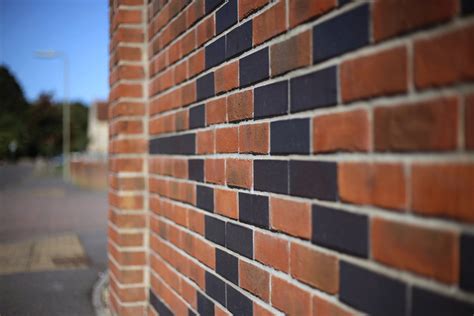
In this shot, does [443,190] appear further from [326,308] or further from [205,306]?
[205,306]

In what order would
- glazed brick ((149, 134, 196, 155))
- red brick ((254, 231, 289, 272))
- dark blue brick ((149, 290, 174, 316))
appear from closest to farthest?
red brick ((254, 231, 289, 272)) → glazed brick ((149, 134, 196, 155)) → dark blue brick ((149, 290, 174, 316))

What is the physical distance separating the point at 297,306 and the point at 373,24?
750mm

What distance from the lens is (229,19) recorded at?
70.9 inches

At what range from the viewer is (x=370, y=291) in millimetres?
1033

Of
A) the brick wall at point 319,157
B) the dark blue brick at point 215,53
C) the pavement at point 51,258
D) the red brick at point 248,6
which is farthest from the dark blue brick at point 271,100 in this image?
the pavement at point 51,258

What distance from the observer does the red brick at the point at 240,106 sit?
1634mm

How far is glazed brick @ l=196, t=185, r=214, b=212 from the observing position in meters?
1.99

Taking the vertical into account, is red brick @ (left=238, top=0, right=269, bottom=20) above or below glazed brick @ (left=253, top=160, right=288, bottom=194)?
above

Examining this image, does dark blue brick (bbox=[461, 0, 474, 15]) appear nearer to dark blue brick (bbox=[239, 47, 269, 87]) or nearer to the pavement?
dark blue brick (bbox=[239, 47, 269, 87])

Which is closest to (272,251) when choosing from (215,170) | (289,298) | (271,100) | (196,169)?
(289,298)

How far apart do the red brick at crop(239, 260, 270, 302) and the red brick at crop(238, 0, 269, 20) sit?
0.83 metres

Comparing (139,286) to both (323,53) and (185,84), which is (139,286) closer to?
(185,84)

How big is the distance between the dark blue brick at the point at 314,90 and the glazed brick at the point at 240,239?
0.50 metres

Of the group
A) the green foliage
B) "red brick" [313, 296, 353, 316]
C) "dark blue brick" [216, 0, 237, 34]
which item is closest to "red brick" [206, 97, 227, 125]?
"dark blue brick" [216, 0, 237, 34]
